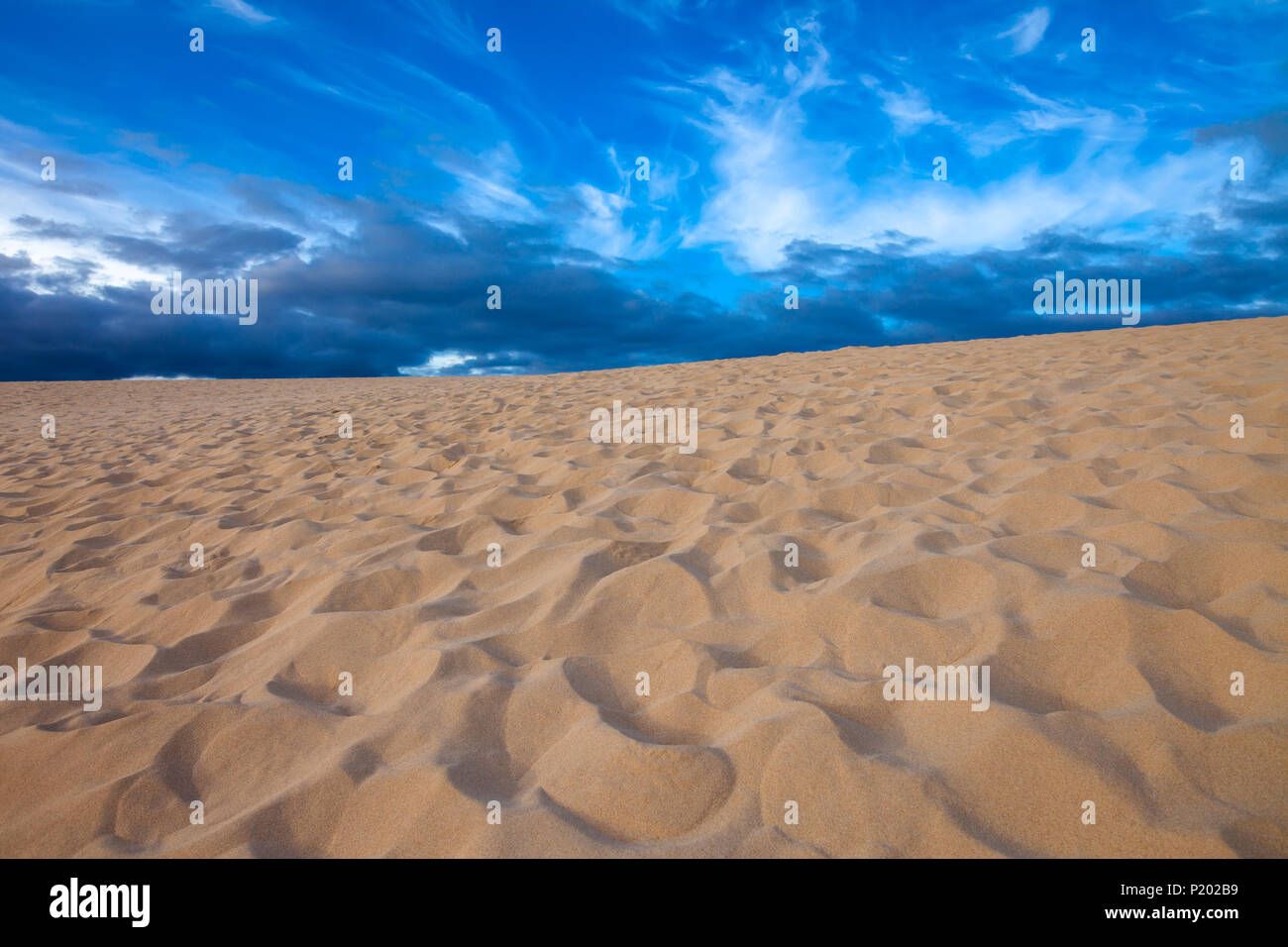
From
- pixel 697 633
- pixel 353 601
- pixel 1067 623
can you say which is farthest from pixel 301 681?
pixel 1067 623

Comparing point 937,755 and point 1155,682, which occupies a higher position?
point 1155,682

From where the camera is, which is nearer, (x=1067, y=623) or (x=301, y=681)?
(x=1067, y=623)

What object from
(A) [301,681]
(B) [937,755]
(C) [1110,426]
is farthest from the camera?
(C) [1110,426]

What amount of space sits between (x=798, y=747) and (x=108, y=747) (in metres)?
2.03

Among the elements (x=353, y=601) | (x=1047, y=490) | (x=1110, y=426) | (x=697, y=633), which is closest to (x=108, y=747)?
(x=353, y=601)

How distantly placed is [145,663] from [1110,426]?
5039mm

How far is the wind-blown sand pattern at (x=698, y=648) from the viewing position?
5.12 ft

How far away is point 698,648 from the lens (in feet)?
7.22

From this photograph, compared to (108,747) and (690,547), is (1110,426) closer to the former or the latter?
(690,547)

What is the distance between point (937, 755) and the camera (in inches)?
65.1

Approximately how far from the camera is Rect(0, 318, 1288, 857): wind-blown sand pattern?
5.12 ft
